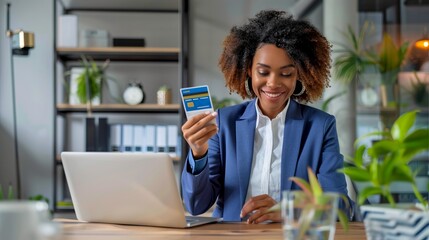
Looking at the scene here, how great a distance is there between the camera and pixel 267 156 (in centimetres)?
243

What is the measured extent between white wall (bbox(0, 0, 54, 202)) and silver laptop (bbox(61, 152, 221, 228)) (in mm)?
3199

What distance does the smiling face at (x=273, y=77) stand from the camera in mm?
2383

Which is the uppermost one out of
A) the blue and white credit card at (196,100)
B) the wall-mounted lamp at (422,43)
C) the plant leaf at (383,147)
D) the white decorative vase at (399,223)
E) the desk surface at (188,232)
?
the wall-mounted lamp at (422,43)

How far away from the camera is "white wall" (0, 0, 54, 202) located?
5109 mm

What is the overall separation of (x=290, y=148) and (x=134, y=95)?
2.66 metres

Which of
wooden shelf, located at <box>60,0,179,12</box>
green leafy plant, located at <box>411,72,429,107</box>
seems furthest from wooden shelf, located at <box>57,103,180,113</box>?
green leafy plant, located at <box>411,72,429,107</box>

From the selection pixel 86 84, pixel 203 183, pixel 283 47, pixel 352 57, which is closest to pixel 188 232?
pixel 203 183

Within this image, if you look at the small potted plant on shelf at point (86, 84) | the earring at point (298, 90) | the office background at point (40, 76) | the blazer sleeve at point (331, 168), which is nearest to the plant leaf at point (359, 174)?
the blazer sleeve at point (331, 168)

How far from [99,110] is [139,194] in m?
3.11

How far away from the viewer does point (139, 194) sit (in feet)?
6.23

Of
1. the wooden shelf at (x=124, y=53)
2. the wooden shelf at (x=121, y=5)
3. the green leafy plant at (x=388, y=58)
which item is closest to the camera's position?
the green leafy plant at (x=388, y=58)

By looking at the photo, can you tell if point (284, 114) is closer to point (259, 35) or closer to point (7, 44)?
point (259, 35)

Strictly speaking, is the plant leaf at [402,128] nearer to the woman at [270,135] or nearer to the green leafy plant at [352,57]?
the woman at [270,135]

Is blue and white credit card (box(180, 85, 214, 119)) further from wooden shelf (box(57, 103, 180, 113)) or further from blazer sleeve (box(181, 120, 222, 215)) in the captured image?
wooden shelf (box(57, 103, 180, 113))
